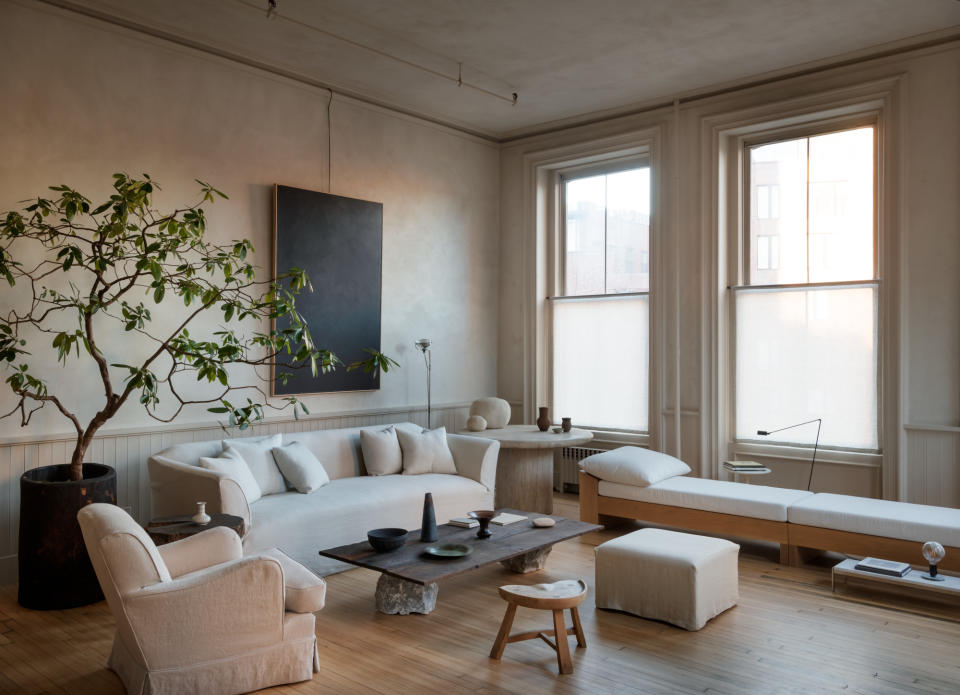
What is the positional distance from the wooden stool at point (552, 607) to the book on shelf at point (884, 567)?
1825 mm

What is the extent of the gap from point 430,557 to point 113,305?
2772mm

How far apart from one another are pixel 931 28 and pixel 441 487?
4756 mm

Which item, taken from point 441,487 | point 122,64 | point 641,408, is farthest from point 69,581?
point 641,408

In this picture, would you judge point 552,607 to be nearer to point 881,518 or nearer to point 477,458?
point 881,518

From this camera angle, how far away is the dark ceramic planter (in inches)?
162

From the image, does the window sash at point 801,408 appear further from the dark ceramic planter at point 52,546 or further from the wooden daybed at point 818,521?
the dark ceramic planter at point 52,546

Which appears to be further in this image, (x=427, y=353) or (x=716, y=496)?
(x=427, y=353)

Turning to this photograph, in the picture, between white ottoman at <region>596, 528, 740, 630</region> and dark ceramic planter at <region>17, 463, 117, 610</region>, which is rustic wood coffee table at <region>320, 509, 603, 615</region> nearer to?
white ottoman at <region>596, 528, 740, 630</region>

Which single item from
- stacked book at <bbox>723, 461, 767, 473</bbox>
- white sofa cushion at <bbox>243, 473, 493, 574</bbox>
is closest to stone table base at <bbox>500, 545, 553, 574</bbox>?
white sofa cushion at <bbox>243, 473, 493, 574</bbox>

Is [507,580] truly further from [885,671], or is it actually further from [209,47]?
[209,47]

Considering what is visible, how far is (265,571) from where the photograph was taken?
10.2 ft

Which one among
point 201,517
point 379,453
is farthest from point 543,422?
point 201,517

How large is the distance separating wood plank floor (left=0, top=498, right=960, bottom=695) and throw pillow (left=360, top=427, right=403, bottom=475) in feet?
4.35

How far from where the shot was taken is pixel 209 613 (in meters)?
3.03
